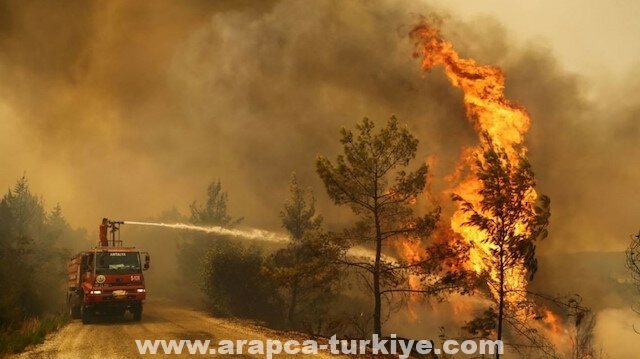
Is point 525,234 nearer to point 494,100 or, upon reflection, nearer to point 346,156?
point 346,156

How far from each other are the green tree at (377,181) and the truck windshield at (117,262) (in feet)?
34.2

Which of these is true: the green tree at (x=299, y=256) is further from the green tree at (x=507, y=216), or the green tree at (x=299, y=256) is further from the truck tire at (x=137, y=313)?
the green tree at (x=507, y=216)

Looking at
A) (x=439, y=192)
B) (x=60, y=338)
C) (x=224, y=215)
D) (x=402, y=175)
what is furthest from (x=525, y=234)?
(x=224, y=215)

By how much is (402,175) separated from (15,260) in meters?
25.9

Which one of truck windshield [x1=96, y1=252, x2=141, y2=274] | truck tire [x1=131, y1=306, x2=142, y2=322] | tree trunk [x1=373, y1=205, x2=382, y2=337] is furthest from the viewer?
truck tire [x1=131, y1=306, x2=142, y2=322]

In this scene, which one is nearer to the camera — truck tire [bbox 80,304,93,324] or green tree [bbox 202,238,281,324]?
truck tire [bbox 80,304,93,324]

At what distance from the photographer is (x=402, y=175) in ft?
59.1

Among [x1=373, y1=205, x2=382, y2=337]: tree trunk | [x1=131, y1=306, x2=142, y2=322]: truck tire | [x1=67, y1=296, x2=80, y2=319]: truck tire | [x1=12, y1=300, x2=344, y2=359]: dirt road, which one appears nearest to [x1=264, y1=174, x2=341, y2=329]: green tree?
[x1=12, y1=300, x2=344, y2=359]: dirt road

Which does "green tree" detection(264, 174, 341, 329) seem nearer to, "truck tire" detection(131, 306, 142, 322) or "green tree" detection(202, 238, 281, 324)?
"green tree" detection(202, 238, 281, 324)

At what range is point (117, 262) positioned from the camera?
20922mm

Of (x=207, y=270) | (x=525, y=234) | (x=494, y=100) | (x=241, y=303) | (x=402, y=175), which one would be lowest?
(x=241, y=303)

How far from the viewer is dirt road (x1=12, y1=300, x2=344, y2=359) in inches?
539

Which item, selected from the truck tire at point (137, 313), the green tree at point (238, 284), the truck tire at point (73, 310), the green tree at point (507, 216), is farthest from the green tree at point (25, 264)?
the green tree at point (507, 216)

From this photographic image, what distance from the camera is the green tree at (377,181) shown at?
17.7 m
